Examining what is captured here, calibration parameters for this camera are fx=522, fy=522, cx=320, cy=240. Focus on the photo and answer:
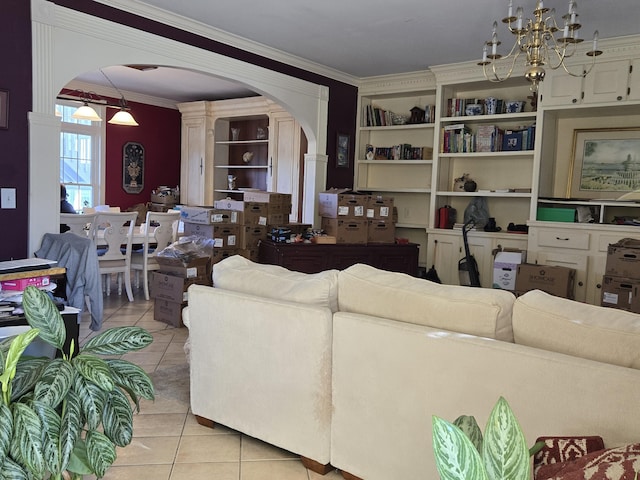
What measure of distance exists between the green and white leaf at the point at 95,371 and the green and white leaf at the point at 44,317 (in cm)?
9

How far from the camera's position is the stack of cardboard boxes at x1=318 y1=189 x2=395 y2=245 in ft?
18.1

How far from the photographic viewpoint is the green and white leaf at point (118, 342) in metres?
1.28

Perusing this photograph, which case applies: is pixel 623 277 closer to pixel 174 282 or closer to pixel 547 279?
pixel 547 279

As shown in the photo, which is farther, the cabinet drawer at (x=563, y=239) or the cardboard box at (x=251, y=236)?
the cardboard box at (x=251, y=236)

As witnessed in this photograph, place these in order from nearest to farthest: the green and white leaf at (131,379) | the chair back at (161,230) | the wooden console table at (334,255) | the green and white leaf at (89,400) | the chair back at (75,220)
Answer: the green and white leaf at (89,400)
the green and white leaf at (131,379)
the chair back at (75,220)
the wooden console table at (334,255)
the chair back at (161,230)

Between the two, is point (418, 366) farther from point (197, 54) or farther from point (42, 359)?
point (197, 54)

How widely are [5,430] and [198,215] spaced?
4.10 m

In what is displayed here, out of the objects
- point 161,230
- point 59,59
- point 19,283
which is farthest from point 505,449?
point 161,230

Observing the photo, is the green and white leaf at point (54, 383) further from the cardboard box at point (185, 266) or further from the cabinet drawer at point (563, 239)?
the cabinet drawer at point (563, 239)

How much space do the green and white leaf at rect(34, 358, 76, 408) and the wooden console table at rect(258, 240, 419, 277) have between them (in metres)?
3.91

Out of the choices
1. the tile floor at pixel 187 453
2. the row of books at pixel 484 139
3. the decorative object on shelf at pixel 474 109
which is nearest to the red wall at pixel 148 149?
the row of books at pixel 484 139

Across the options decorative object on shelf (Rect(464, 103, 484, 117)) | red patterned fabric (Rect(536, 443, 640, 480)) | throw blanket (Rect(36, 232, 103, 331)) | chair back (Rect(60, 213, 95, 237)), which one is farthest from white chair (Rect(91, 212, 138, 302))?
red patterned fabric (Rect(536, 443, 640, 480))

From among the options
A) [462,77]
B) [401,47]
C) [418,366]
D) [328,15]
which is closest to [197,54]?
[328,15]

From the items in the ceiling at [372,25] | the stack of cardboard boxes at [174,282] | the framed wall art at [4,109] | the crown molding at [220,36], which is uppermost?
the ceiling at [372,25]
